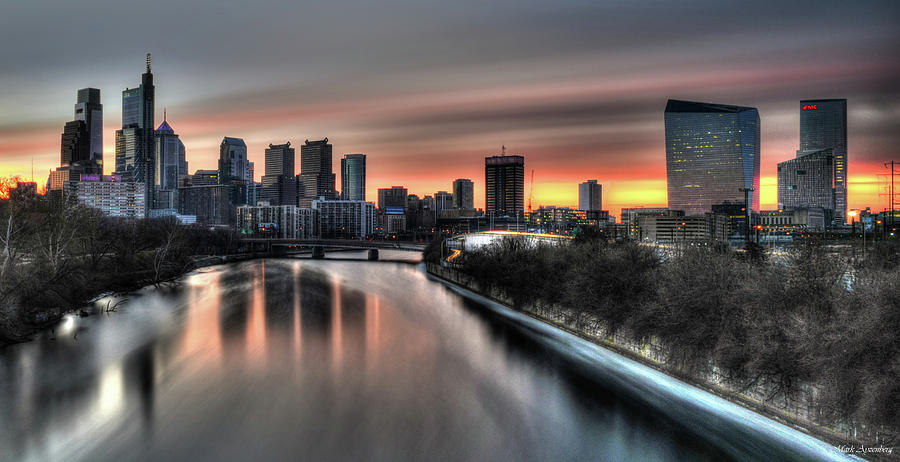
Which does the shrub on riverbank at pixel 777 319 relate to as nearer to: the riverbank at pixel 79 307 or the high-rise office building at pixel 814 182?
the riverbank at pixel 79 307

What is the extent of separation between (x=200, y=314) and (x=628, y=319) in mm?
31136

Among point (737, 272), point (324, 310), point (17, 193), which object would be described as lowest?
point (324, 310)

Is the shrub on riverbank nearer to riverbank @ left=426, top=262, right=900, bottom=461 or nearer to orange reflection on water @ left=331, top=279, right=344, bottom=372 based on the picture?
riverbank @ left=426, top=262, right=900, bottom=461

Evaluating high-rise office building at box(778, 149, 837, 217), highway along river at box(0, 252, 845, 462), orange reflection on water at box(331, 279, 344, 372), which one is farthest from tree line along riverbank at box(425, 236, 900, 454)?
high-rise office building at box(778, 149, 837, 217)

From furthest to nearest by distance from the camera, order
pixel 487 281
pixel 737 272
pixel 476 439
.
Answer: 1. pixel 487 281
2. pixel 737 272
3. pixel 476 439

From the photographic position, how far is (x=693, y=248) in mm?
23453

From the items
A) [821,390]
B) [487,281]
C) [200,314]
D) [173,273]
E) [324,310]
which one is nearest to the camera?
[821,390]

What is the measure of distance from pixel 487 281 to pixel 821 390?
32.7 meters

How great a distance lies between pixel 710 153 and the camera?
185 meters

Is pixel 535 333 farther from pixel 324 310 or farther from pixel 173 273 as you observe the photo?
pixel 173 273

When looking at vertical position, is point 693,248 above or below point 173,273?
above

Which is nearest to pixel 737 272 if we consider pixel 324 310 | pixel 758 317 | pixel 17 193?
pixel 758 317

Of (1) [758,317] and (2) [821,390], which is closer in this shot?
(2) [821,390]

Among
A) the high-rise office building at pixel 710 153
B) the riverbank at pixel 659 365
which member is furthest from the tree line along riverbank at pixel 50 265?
the high-rise office building at pixel 710 153
